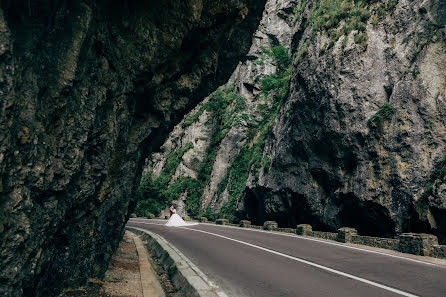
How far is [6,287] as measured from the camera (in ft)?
10.3

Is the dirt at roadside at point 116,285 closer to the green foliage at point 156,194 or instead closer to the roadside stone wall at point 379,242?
the roadside stone wall at point 379,242

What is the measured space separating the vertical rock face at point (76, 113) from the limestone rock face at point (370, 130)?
13396 millimetres

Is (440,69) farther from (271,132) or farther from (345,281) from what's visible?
(345,281)

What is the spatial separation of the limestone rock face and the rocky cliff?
0.06 meters

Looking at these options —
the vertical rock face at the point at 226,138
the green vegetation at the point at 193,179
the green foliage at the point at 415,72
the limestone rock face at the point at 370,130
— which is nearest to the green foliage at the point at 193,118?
the vertical rock face at the point at 226,138

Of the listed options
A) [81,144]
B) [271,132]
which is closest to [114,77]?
Answer: [81,144]

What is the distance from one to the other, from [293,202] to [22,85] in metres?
21.3

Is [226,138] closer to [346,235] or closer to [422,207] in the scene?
[422,207]

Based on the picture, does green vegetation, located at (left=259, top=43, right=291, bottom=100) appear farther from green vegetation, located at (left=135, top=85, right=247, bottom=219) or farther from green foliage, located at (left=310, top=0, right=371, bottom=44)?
green foliage, located at (left=310, top=0, right=371, bottom=44)

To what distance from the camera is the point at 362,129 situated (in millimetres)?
18766

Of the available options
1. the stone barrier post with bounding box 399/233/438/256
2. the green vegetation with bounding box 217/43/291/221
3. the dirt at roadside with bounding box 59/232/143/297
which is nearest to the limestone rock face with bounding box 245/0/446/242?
the green vegetation with bounding box 217/43/291/221

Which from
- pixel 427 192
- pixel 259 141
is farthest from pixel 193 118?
pixel 427 192

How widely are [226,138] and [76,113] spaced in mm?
36568

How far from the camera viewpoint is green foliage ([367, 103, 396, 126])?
17.9 meters
